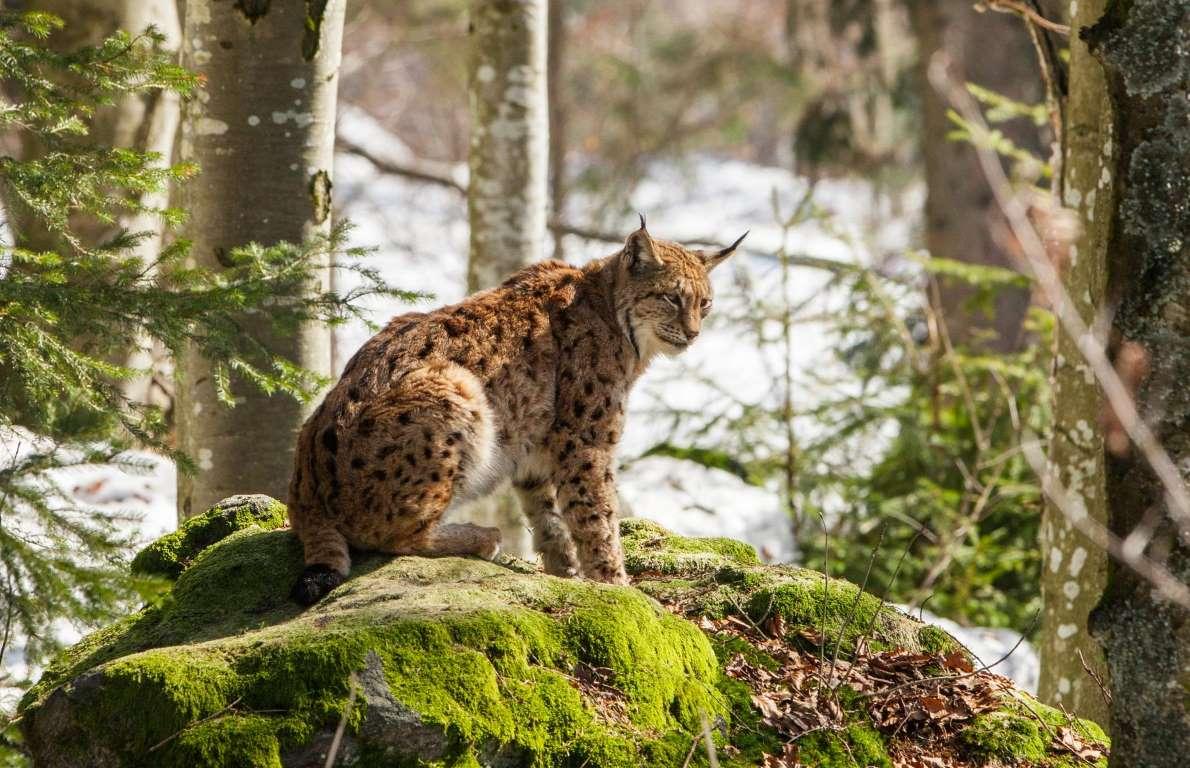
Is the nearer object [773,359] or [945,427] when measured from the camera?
[945,427]

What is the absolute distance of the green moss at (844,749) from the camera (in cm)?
388

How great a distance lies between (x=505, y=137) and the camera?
7785 millimetres

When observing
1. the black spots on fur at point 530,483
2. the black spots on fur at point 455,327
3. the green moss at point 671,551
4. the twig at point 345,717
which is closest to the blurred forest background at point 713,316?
the black spots on fur at point 455,327

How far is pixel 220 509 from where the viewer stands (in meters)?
5.15

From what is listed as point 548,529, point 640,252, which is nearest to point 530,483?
point 548,529

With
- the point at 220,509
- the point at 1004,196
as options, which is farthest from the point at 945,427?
the point at 1004,196

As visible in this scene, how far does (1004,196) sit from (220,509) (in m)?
3.44

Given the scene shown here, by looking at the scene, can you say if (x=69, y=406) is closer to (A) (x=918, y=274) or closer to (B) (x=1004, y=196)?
(B) (x=1004, y=196)

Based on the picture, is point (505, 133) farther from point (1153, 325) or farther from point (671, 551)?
point (1153, 325)

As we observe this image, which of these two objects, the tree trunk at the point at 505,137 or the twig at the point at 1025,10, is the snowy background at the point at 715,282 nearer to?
the tree trunk at the point at 505,137

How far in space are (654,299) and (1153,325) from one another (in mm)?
2356

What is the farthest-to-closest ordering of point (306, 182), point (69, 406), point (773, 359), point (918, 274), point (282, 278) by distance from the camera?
1. point (773, 359)
2. point (918, 274)
3. point (306, 182)
4. point (282, 278)
5. point (69, 406)

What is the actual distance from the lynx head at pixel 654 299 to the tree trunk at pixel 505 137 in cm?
251

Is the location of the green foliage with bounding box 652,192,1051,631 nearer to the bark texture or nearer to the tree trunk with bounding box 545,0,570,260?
the bark texture
